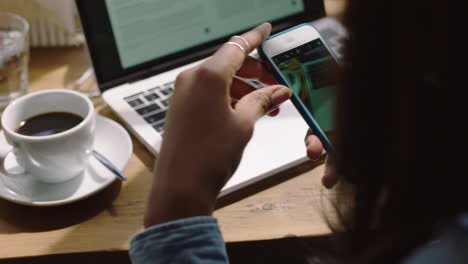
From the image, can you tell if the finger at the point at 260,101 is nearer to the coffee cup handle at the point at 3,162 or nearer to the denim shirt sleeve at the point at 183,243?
the denim shirt sleeve at the point at 183,243

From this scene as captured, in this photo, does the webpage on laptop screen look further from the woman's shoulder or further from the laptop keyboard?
the woman's shoulder

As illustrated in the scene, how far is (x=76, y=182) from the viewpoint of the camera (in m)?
0.62

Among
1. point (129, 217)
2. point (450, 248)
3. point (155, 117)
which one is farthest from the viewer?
point (155, 117)

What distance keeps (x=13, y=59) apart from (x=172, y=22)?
0.84 ft

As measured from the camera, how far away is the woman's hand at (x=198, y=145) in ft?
1.50

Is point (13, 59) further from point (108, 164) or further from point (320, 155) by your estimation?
point (320, 155)

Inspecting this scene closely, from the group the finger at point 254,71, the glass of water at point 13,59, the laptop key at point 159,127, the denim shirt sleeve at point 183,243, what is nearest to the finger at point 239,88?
the finger at point 254,71

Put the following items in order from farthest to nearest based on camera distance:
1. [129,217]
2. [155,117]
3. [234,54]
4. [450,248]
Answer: [155,117], [129,217], [234,54], [450,248]

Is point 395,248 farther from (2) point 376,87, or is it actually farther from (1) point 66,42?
(1) point 66,42

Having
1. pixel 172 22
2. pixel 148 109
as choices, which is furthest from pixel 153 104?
pixel 172 22

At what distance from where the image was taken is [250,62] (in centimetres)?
63

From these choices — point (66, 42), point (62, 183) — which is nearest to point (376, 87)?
point (62, 183)

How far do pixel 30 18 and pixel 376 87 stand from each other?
674 millimetres

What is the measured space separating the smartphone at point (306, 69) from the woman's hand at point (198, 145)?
0.12 metres
